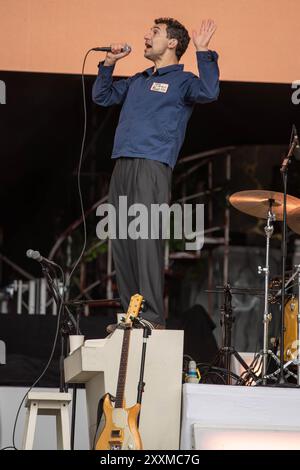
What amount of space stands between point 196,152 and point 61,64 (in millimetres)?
3534

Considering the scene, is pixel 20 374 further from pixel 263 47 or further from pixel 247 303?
pixel 247 303

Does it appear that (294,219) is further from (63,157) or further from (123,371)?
(63,157)

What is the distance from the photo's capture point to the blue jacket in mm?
4633

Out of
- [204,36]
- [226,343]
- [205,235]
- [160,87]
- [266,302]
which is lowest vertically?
[226,343]

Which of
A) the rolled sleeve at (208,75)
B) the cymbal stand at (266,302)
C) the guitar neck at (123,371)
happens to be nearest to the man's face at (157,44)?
the rolled sleeve at (208,75)

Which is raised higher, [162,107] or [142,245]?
[162,107]

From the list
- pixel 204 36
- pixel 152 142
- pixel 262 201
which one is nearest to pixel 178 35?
pixel 204 36

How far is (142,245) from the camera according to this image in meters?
4.64

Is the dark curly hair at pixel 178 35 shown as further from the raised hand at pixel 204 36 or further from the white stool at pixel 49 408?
the white stool at pixel 49 408

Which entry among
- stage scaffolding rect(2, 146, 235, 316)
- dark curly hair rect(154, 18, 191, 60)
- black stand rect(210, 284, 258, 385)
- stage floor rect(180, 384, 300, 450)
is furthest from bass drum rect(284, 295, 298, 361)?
stage scaffolding rect(2, 146, 235, 316)

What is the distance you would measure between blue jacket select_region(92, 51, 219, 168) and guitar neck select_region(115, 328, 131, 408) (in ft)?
3.16

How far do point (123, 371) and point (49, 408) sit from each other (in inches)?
14.0

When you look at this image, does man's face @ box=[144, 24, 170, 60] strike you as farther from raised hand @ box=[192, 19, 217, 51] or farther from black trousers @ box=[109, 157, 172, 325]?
black trousers @ box=[109, 157, 172, 325]
